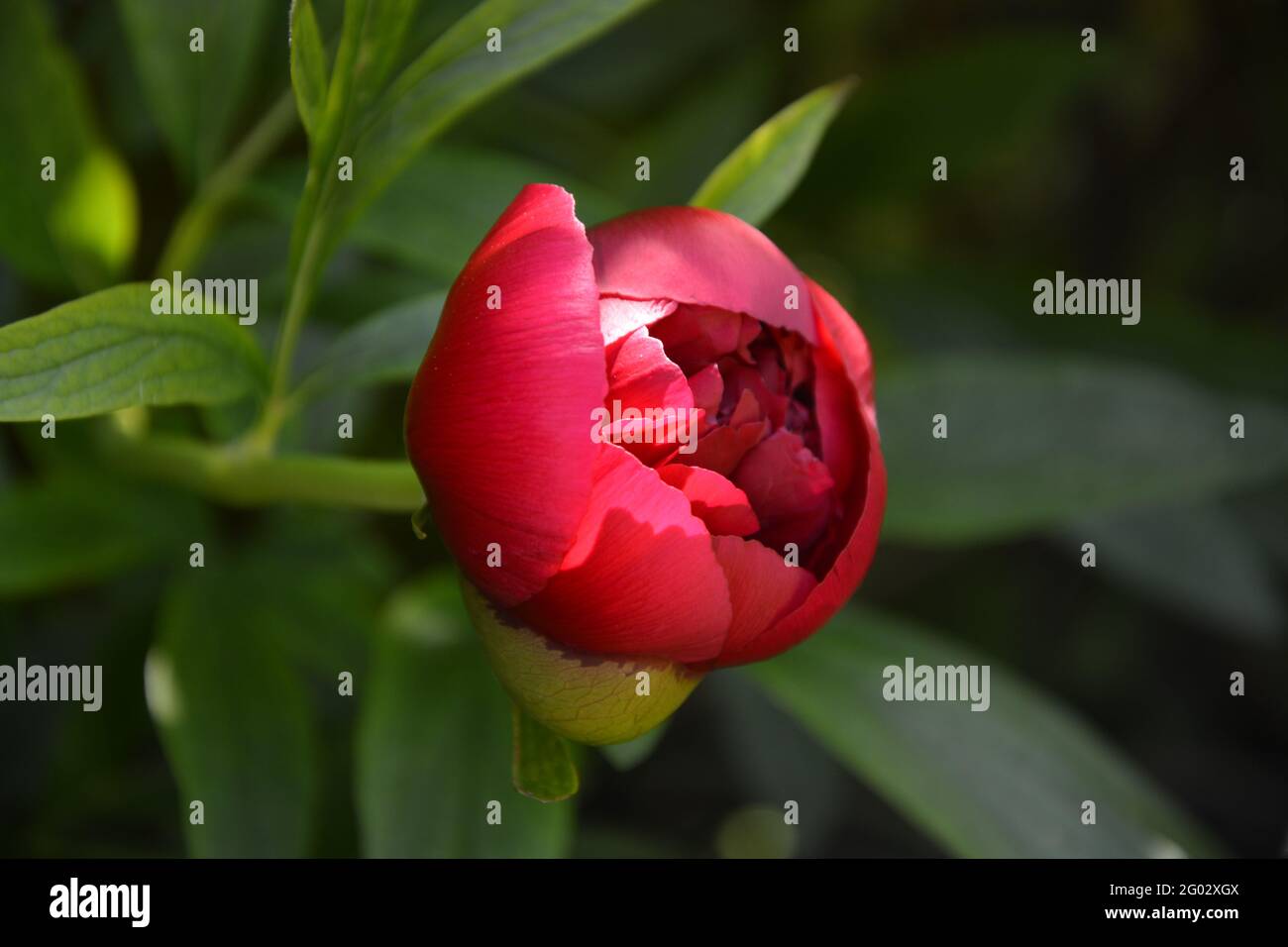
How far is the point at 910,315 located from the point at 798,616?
3.05 ft

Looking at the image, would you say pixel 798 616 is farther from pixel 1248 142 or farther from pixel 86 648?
pixel 1248 142

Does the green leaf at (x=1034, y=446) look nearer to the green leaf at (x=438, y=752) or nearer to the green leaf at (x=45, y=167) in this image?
the green leaf at (x=438, y=752)

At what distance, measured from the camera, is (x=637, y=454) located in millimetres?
534

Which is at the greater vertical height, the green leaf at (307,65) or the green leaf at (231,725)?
the green leaf at (307,65)

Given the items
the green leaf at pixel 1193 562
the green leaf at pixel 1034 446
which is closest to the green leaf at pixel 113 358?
the green leaf at pixel 1034 446

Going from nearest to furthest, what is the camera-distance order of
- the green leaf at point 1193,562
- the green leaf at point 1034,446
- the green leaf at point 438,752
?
the green leaf at point 438,752 → the green leaf at point 1034,446 → the green leaf at point 1193,562

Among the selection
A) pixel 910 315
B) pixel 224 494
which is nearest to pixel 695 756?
pixel 910 315

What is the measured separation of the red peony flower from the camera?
524 millimetres

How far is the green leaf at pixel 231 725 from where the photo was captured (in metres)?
0.84

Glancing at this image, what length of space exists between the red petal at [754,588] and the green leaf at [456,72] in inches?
10.1

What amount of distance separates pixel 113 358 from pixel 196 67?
1.39 feet

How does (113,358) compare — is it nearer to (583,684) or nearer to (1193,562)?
(583,684)

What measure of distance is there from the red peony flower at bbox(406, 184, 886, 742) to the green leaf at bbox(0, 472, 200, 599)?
0.42m

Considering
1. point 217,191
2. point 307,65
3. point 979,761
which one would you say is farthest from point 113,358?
point 979,761
